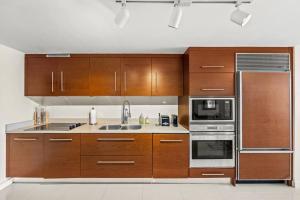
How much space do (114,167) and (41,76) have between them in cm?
186

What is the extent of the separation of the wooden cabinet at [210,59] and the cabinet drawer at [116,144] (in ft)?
3.91

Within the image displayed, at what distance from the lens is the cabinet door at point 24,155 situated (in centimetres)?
312

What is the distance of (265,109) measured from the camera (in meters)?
3.07

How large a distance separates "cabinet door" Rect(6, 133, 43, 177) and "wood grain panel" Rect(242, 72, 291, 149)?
9.36 ft

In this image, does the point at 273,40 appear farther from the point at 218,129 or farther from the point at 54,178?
the point at 54,178

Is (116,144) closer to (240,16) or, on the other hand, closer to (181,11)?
(181,11)

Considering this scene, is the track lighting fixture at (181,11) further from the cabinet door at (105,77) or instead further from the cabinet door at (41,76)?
the cabinet door at (41,76)

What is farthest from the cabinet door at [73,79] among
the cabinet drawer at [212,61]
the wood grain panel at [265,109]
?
the wood grain panel at [265,109]

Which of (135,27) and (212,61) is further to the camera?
(212,61)

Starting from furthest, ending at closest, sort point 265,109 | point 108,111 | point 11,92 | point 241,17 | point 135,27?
point 108,111 → point 11,92 → point 265,109 → point 135,27 → point 241,17

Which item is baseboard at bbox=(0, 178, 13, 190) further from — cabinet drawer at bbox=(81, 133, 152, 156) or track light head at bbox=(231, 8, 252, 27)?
track light head at bbox=(231, 8, 252, 27)

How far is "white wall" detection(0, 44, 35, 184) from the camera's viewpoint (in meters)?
3.04

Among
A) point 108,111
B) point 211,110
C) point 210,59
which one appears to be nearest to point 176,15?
point 210,59

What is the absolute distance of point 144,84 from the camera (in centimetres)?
357
